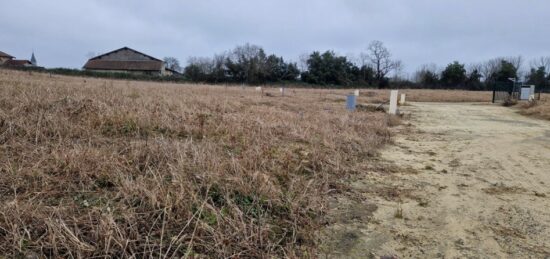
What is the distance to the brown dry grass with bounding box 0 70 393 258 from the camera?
7.19ft

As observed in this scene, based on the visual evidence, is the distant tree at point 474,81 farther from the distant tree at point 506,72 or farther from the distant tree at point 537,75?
the distant tree at point 537,75

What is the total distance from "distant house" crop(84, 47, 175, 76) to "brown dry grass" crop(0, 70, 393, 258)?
55.3 m

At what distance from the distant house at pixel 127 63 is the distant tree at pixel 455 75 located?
45807 millimetres

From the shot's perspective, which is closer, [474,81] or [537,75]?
[537,75]

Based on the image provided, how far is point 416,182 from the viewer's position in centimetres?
417

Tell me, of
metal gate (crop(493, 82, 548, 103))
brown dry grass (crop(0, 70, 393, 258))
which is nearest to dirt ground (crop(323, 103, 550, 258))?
brown dry grass (crop(0, 70, 393, 258))

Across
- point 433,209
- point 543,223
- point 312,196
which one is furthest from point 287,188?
point 543,223

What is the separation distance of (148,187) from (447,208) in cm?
279

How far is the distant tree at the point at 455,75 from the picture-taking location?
53.8 m

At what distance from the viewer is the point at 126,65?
5794 centimetres

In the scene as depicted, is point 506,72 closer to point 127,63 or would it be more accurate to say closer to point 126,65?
point 126,65

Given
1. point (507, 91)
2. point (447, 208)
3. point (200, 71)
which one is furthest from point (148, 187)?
point (200, 71)

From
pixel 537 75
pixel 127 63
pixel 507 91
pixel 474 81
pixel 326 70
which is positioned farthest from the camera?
pixel 127 63

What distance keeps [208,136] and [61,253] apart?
122 inches
